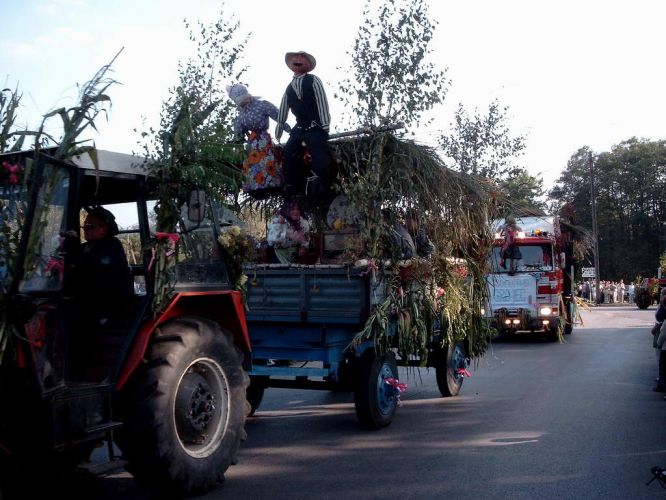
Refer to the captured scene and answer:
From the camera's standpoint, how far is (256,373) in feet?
23.3

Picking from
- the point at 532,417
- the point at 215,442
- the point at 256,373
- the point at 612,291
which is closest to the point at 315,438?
the point at 256,373

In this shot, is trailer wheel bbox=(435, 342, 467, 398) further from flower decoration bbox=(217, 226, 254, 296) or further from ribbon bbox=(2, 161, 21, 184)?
ribbon bbox=(2, 161, 21, 184)

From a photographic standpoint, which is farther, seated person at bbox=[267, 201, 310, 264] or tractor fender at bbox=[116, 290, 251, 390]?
seated person at bbox=[267, 201, 310, 264]

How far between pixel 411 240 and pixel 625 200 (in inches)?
2562

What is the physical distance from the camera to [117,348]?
15.5 feet

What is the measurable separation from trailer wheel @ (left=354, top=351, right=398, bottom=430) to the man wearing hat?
203 centimetres

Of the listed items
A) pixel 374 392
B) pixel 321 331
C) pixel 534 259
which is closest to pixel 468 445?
pixel 374 392

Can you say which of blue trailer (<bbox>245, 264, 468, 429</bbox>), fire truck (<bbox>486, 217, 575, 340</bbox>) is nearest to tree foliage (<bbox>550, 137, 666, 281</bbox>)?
fire truck (<bbox>486, 217, 575, 340</bbox>)

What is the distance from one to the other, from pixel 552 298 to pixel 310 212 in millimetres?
9640

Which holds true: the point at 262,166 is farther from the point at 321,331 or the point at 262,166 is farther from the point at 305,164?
the point at 321,331

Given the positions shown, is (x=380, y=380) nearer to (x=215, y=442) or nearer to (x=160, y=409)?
(x=215, y=442)

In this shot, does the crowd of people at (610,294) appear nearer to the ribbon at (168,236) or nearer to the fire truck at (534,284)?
the fire truck at (534,284)

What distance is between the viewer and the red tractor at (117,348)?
3.92 m

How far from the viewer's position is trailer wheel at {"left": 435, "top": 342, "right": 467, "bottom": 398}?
908cm
